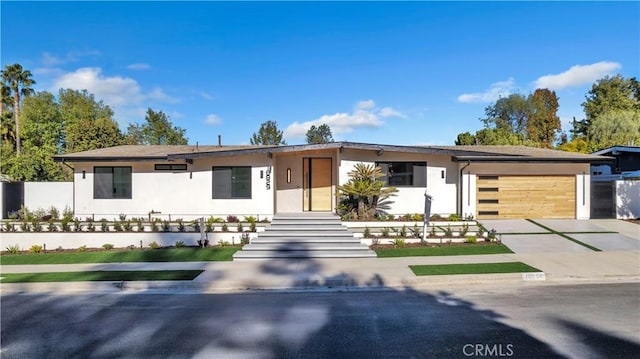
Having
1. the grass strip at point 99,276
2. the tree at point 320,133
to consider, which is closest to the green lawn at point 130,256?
the grass strip at point 99,276

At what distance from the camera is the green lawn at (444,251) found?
446 inches

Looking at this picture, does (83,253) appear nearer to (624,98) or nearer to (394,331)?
(394,331)

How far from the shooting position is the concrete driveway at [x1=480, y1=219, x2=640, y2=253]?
1188cm

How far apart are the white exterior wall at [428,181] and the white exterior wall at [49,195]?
11.7m

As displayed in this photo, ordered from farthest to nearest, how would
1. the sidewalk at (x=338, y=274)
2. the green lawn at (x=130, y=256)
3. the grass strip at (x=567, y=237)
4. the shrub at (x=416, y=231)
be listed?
the shrub at (x=416, y=231)
the grass strip at (x=567, y=237)
the green lawn at (x=130, y=256)
the sidewalk at (x=338, y=274)

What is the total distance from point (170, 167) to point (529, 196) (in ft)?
48.1

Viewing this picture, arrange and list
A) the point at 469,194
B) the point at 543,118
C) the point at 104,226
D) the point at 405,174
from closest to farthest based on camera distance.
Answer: the point at 104,226 → the point at 405,174 → the point at 469,194 → the point at 543,118

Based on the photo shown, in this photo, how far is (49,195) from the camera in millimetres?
16062

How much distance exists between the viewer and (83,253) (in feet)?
39.8

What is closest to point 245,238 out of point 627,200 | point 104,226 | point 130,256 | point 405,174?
point 130,256

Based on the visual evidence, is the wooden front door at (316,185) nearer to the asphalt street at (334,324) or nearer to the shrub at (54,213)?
the asphalt street at (334,324)

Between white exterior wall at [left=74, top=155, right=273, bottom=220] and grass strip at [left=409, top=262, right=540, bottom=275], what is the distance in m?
6.90

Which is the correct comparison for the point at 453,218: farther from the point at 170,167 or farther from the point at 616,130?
the point at 616,130

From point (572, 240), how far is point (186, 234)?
1312 cm
